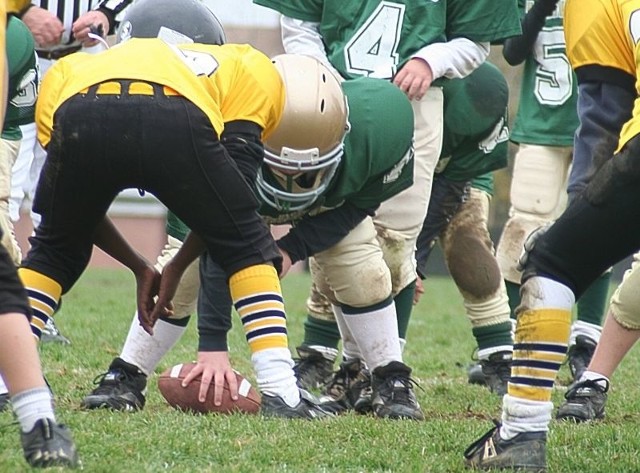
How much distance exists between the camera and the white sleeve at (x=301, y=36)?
512 centimetres

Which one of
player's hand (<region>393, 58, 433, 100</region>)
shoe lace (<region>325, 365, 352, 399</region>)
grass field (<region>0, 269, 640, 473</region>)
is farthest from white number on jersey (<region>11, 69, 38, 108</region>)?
shoe lace (<region>325, 365, 352, 399</region>)

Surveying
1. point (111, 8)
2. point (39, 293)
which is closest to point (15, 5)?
point (39, 293)

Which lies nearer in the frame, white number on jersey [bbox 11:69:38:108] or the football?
the football

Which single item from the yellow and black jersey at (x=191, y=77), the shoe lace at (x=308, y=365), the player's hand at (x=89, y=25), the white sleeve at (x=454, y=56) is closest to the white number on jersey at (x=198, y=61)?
the yellow and black jersey at (x=191, y=77)

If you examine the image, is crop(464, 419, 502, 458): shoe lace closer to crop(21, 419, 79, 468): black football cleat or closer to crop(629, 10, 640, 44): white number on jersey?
crop(21, 419, 79, 468): black football cleat

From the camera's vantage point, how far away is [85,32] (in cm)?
592

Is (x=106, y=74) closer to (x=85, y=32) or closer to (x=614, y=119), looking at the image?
(x=614, y=119)

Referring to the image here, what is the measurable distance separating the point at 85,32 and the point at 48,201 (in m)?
2.35

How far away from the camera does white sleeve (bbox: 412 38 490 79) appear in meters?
4.90

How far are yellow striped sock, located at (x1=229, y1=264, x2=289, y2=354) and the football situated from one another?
0.37 m

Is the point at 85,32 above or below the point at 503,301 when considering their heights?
above

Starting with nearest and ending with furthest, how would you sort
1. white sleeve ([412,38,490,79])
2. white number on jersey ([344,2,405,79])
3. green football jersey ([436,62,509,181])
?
white sleeve ([412,38,490,79]) < white number on jersey ([344,2,405,79]) < green football jersey ([436,62,509,181])

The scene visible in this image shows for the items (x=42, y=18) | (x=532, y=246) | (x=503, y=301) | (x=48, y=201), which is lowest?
(x=503, y=301)

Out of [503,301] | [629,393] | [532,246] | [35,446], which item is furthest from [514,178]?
[35,446]
